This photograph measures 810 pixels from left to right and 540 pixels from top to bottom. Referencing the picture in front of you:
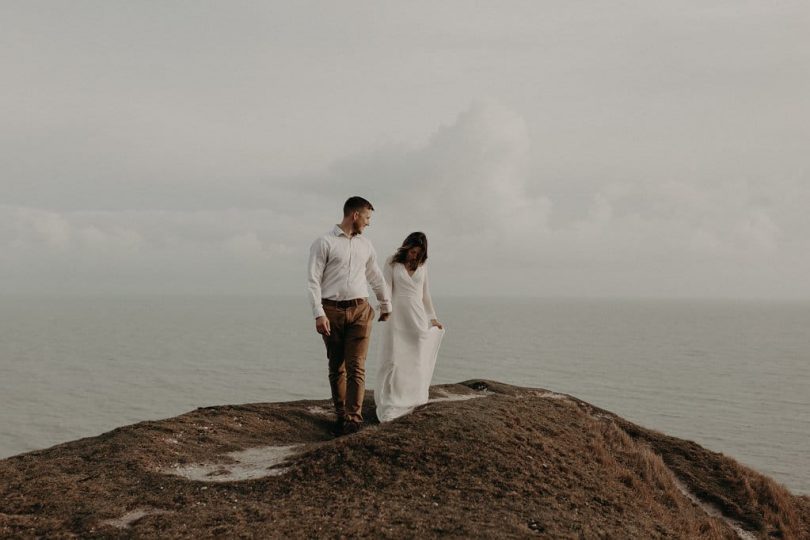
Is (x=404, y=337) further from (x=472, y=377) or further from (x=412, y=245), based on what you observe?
(x=472, y=377)

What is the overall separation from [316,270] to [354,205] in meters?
1.19

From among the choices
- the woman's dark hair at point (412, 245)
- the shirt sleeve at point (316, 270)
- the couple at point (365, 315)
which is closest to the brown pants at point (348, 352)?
the couple at point (365, 315)

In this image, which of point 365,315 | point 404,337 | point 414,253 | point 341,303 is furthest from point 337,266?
point 404,337

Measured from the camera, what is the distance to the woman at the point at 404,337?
10.8 meters

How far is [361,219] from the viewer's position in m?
9.79

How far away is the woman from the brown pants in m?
0.69

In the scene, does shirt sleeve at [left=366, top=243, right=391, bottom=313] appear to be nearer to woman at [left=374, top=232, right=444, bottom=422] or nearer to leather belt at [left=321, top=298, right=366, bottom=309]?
woman at [left=374, top=232, right=444, bottom=422]

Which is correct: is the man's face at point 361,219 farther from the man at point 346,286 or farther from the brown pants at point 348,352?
the brown pants at point 348,352

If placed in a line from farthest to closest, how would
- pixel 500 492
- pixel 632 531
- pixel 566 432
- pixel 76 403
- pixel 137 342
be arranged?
1. pixel 137 342
2. pixel 76 403
3. pixel 566 432
4. pixel 500 492
5. pixel 632 531

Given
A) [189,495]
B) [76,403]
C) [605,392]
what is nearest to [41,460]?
[189,495]

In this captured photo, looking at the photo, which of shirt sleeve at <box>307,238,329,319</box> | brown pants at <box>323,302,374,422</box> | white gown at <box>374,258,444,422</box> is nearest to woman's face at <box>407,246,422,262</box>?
white gown at <box>374,258,444,422</box>

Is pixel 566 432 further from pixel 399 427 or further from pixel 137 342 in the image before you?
pixel 137 342

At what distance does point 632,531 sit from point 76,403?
50003mm

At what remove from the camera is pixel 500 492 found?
7.42m
